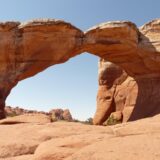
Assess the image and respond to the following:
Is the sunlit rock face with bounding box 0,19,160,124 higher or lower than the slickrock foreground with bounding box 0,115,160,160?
higher

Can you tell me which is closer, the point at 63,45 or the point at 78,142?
the point at 78,142

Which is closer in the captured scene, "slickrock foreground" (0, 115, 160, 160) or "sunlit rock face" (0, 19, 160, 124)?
"slickrock foreground" (0, 115, 160, 160)

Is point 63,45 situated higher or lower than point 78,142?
higher

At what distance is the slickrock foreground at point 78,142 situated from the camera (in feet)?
18.7

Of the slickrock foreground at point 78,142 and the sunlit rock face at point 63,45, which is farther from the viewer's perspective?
the sunlit rock face at point 63,45

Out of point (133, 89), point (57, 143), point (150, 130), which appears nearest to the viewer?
point (57, 143)

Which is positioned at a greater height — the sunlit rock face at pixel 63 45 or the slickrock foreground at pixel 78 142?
the sunlit rock face at pixel 63 45

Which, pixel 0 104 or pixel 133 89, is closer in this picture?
pixel 0 104

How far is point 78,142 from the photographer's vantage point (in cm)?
675

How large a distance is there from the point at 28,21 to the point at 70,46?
133 inches

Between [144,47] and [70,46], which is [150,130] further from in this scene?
[144,47]

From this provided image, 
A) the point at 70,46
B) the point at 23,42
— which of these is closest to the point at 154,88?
the point at 70,46

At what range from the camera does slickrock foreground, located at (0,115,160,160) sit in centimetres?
569

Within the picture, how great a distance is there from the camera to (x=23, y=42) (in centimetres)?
2238
